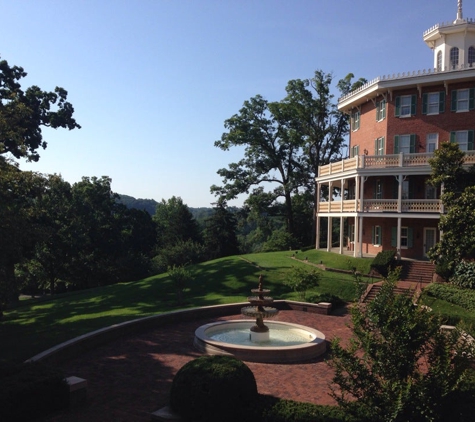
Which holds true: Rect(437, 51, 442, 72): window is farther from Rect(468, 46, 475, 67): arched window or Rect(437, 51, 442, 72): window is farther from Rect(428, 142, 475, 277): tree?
Rect(428, 142, 475, 277): tree

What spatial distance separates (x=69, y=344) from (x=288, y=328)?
29.1 feet

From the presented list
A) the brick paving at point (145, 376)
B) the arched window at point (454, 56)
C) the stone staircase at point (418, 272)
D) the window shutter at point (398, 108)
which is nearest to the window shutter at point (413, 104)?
the window shutter at point (398, 108)

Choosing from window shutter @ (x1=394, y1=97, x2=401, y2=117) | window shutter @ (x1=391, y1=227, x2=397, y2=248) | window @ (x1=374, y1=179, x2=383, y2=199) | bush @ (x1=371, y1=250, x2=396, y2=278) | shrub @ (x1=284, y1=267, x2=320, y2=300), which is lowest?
shrub @ (x1=284, y1=267, x2=320, y2=300)

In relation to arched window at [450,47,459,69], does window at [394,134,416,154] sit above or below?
below

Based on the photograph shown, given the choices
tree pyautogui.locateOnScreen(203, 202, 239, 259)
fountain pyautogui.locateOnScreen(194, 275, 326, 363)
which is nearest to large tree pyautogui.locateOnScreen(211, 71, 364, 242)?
tree pyautogui.locateOnScreen(203, 202, 239, 259)

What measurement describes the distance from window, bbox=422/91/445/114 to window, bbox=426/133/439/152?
1707 millimetres

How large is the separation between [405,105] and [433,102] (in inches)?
77.7

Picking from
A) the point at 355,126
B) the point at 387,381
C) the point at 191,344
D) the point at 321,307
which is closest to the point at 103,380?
the point at 191,344

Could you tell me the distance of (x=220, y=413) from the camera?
9258mm

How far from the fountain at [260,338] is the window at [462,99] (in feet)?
75.7

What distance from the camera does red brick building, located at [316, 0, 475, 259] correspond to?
32125 mm

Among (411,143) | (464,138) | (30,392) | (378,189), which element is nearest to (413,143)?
(411,143)

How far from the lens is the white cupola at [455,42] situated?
35250 mm

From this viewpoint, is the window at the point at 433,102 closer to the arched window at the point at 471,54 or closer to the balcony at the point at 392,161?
the balcony at the point at 392,161
